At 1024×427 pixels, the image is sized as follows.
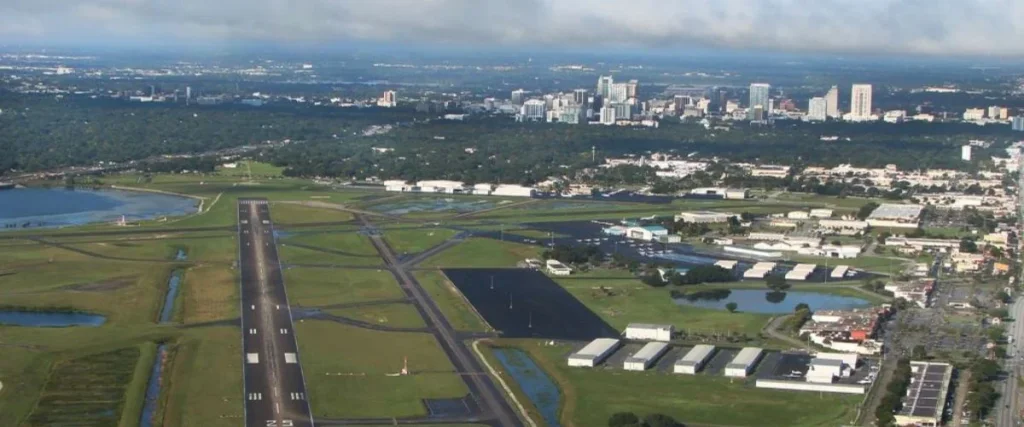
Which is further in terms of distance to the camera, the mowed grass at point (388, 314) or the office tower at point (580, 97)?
the office tower at point (580, 97)

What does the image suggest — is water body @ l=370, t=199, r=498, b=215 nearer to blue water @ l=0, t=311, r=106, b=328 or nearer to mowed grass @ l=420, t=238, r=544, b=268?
mowed grass @ l=420, t=238, r=544, b=268

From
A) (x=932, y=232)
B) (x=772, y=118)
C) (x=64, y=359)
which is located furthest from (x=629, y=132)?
(x=64, y=359)

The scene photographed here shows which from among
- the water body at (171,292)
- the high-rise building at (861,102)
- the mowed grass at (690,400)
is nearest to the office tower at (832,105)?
the high-rise building at (861,102)

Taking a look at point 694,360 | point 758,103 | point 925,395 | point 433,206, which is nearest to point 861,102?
point 758,103

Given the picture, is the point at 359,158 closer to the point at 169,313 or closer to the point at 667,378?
the point at 169,313

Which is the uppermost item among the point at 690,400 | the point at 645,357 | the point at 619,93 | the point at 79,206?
the point at 619,93

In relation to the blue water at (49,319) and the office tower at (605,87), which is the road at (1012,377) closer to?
the blue water at (49,319)

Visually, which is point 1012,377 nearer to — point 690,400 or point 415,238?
point 690,400
